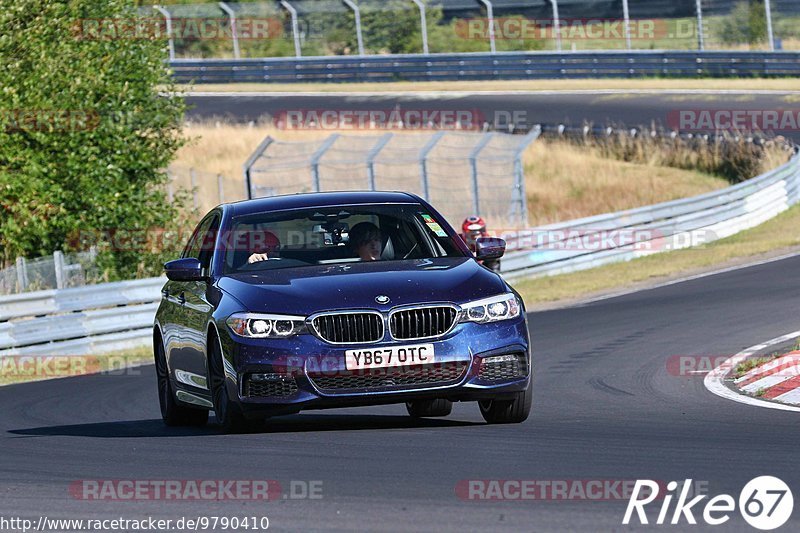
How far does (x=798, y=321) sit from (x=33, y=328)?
8875mm

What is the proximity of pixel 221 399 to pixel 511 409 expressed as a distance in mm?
1777

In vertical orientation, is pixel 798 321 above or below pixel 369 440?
below

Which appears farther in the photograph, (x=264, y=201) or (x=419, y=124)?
(x=419, y=124)

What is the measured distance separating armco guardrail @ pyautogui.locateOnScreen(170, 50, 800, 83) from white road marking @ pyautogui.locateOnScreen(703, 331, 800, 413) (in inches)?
1218

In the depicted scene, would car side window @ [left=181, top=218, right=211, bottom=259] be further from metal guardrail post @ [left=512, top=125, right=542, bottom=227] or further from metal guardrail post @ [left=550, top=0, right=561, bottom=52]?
metal guardrail post @ [left=550, top=0, right=561, bottom=52]

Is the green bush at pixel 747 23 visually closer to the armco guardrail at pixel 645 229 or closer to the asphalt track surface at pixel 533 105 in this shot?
the asphalt track surface at pixel 533 105

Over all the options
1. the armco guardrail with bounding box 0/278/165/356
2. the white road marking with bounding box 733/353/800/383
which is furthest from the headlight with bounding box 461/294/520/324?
the armco guardrail with bounding box 0/278/165/356

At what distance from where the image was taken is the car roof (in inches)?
402

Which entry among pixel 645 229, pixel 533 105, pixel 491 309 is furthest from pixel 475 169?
pixel 491 309

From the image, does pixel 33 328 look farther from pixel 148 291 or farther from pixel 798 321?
pixel 798 321

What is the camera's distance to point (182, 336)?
34.3 ft

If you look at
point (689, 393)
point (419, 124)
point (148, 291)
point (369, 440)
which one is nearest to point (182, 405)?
point (369, 440)

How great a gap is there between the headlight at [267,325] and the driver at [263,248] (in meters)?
0.99

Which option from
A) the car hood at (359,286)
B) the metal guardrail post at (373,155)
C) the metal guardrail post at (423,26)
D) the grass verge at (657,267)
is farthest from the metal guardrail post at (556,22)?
the car hood at (359,286)
